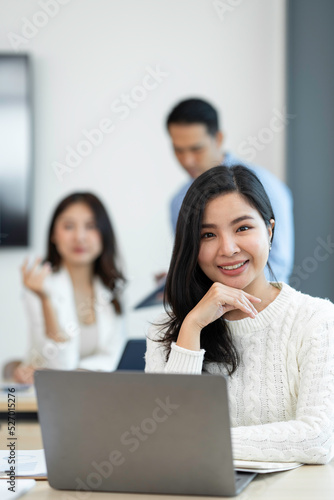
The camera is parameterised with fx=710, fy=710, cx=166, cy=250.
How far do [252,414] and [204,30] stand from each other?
2762 millimetres

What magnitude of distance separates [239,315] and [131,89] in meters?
2.47

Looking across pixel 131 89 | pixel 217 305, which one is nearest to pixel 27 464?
pixel 217 305

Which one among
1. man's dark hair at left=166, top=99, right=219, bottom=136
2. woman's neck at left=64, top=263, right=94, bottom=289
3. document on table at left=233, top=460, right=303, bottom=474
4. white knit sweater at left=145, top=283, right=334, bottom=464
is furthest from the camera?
woman's neck at left=64, top=263, right=94, bottom=289

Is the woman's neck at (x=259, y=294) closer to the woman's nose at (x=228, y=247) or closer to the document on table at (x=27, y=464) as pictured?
the woman's nose at (x=228, y=247)

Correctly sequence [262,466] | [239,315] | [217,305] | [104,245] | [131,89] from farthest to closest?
[131,89] → [104,245] → [239,315] → [217,305] → [262,466]

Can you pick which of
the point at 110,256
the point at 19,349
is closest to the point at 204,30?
the point at 110,256

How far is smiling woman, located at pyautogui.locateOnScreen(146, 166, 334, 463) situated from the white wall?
2.14 m

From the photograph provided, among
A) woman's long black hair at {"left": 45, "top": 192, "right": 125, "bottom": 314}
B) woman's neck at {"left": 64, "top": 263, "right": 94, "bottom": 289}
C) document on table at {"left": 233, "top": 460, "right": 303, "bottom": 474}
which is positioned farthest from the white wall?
document on table at {"left": 233, "top": 460, "right": 303, "bottom": 474}

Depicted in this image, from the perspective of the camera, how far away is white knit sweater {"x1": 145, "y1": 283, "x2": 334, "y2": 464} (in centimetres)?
142

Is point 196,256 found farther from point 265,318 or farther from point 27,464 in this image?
point 27,464

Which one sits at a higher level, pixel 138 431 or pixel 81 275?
pixel 81 275

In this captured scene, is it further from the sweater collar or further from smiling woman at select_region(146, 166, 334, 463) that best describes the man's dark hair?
the sweater collar

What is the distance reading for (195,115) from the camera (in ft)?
11.3

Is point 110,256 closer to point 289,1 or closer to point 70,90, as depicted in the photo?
point 70,90
